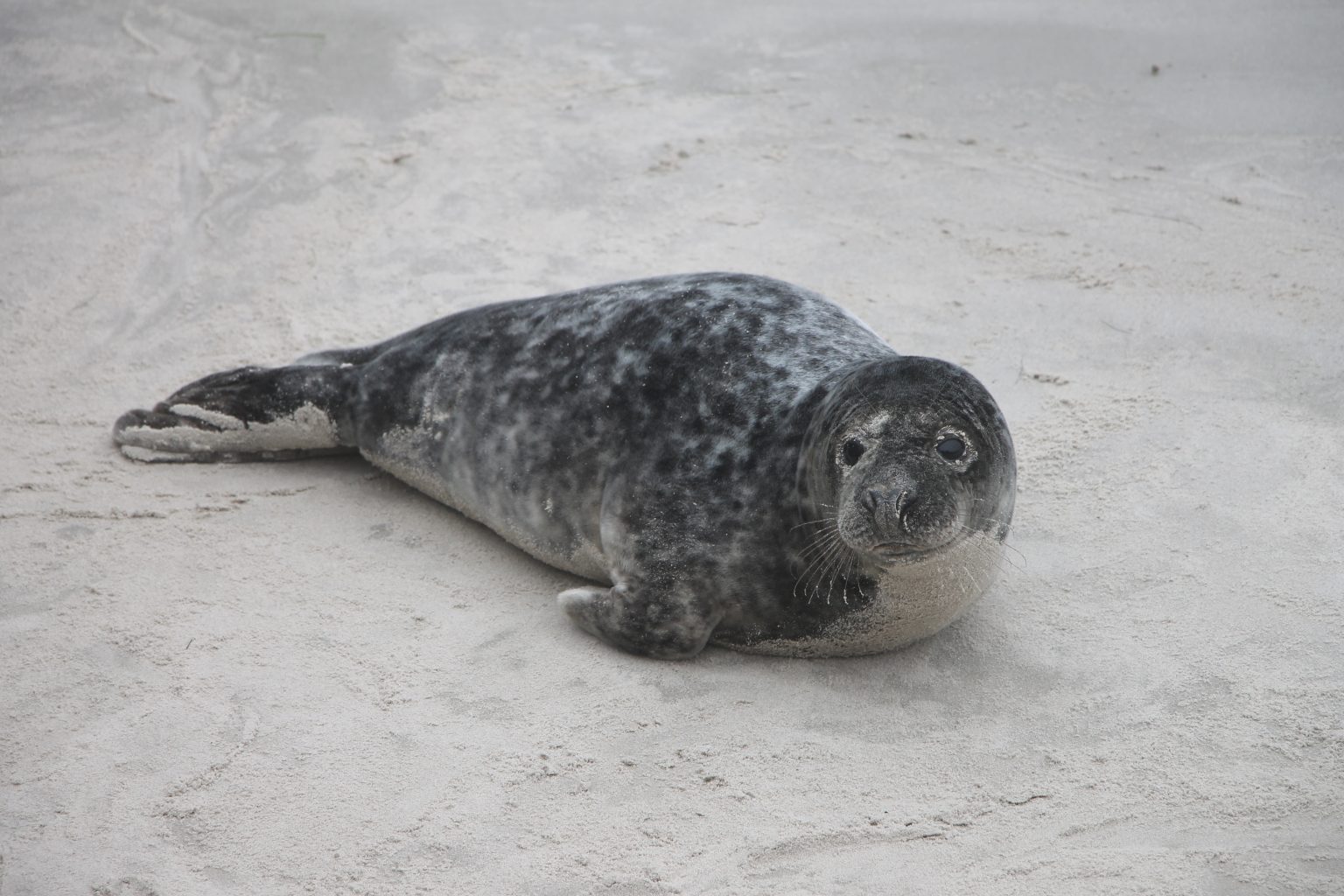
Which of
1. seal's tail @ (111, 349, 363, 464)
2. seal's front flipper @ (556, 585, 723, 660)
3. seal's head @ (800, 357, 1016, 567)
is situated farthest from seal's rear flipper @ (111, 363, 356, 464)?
seal's head @ (800, 357, 1016, 567)

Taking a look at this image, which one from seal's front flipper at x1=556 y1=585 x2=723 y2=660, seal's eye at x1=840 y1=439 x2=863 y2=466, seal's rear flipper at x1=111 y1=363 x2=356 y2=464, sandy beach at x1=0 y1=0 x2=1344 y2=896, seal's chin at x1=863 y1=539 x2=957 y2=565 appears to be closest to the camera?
sandy beach at x1=0 y1=0 x2=1344 y2=896

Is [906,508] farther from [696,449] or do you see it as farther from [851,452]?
[696,449]

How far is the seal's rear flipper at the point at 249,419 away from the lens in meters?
4.41

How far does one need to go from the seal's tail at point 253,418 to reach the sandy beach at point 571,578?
3.3 inches

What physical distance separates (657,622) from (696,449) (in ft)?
1.48

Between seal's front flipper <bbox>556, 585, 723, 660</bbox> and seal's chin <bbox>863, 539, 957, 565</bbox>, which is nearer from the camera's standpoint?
seal's chin <bbox>863, 539, 957, 565</bbox>

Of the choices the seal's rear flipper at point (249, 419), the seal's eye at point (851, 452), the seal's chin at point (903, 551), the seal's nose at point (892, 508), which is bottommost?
the seal's rear flipper at point (249, 419)

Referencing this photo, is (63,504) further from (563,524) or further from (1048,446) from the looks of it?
(1048,446)

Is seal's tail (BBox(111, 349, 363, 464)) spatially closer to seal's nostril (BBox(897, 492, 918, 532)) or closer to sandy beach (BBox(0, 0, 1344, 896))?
sandy beach (BBox(0, 0, 1344, 896))

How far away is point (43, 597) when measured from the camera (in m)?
3.74

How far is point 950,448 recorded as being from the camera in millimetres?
3141

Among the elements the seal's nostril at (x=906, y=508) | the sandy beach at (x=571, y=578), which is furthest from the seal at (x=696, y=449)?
the sandy beach at (x=571, y=578)

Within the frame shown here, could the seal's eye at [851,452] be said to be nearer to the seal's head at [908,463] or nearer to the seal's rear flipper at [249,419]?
the seal's head at [908,463]

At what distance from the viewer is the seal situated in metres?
3.18
